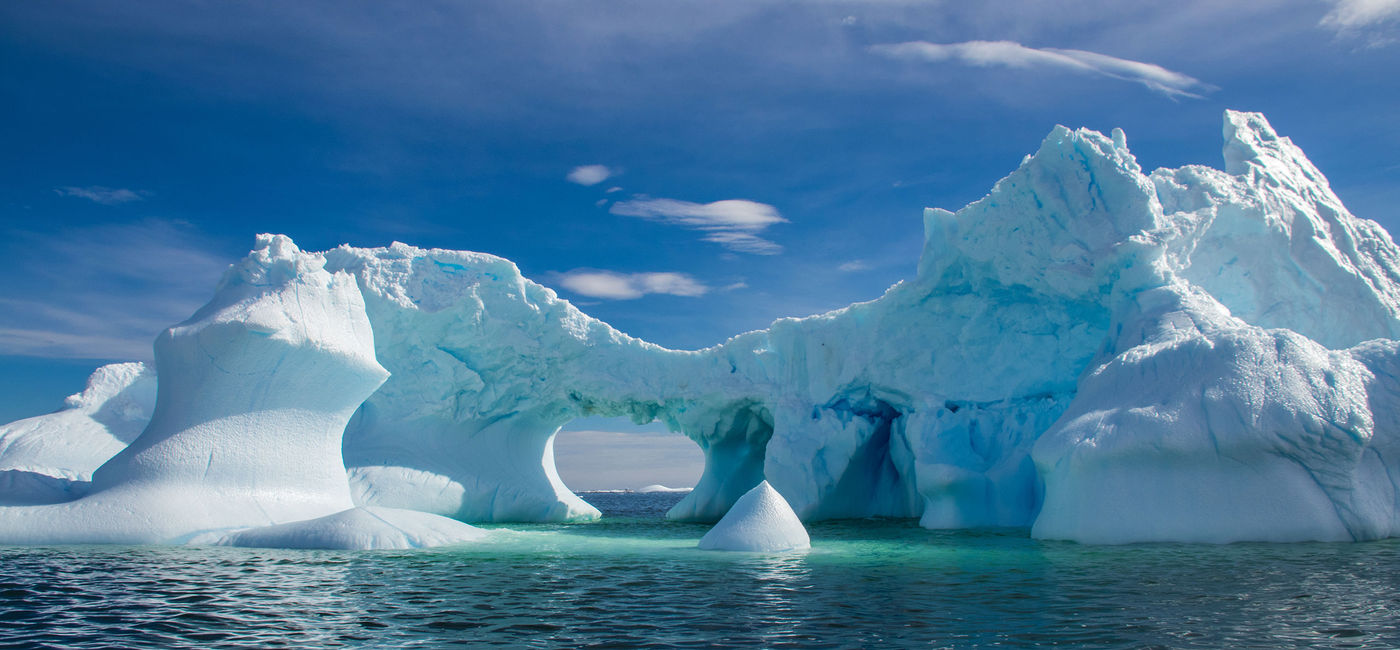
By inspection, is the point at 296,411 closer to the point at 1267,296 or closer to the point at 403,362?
the point at 403,362

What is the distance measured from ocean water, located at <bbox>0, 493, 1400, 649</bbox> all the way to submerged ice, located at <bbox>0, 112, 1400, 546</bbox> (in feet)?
4.43

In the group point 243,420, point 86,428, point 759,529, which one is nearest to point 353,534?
point 243,420

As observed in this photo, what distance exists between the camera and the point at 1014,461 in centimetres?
1789

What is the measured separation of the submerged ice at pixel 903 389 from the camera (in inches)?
482

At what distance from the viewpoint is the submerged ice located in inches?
482

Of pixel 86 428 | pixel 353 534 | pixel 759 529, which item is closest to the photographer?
pixel 759 529

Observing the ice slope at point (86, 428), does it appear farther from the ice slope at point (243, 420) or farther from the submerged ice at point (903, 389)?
the ice slope at point (243, 420)

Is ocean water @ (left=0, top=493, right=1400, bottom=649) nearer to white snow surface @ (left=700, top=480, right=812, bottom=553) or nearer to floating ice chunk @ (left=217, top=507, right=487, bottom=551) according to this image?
white snow surface @ (left=700, top=480, right=812, bottom=553)

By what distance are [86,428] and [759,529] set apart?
16.1 metres

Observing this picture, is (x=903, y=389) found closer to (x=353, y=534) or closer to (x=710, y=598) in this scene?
(x=353, y=534)

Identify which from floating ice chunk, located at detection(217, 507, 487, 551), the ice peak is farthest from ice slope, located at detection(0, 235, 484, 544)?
the ice peak

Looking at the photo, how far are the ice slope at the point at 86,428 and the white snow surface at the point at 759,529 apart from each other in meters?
12.0

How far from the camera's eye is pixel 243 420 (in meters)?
14.5

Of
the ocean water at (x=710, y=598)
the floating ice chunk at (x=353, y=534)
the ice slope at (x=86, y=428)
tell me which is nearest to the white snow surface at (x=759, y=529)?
the ocean water at (x=710, y=598)
